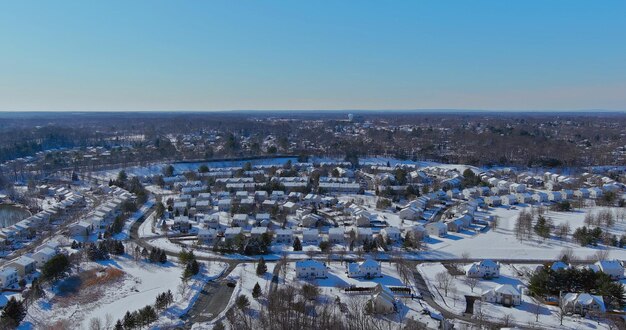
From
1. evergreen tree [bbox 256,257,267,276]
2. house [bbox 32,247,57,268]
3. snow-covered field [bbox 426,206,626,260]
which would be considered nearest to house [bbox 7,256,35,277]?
house [bbox 32,247,57,268]

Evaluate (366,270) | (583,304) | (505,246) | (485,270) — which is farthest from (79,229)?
(583,304)

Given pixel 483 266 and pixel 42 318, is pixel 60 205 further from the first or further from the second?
pixel 483 266

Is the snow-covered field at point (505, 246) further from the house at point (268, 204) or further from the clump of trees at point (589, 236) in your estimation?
the house at point (268, 204)

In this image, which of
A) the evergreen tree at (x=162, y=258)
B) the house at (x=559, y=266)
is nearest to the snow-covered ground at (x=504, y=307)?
the house at (x=559, y=266)

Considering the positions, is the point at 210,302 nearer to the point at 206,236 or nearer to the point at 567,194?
the point at 206,236

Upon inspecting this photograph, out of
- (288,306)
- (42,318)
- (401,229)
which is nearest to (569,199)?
(401,229)

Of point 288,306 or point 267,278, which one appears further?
point 267,278

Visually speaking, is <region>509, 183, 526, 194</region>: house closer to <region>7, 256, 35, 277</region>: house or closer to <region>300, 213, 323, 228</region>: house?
<region>300, 213, 323, 228</region>: house
